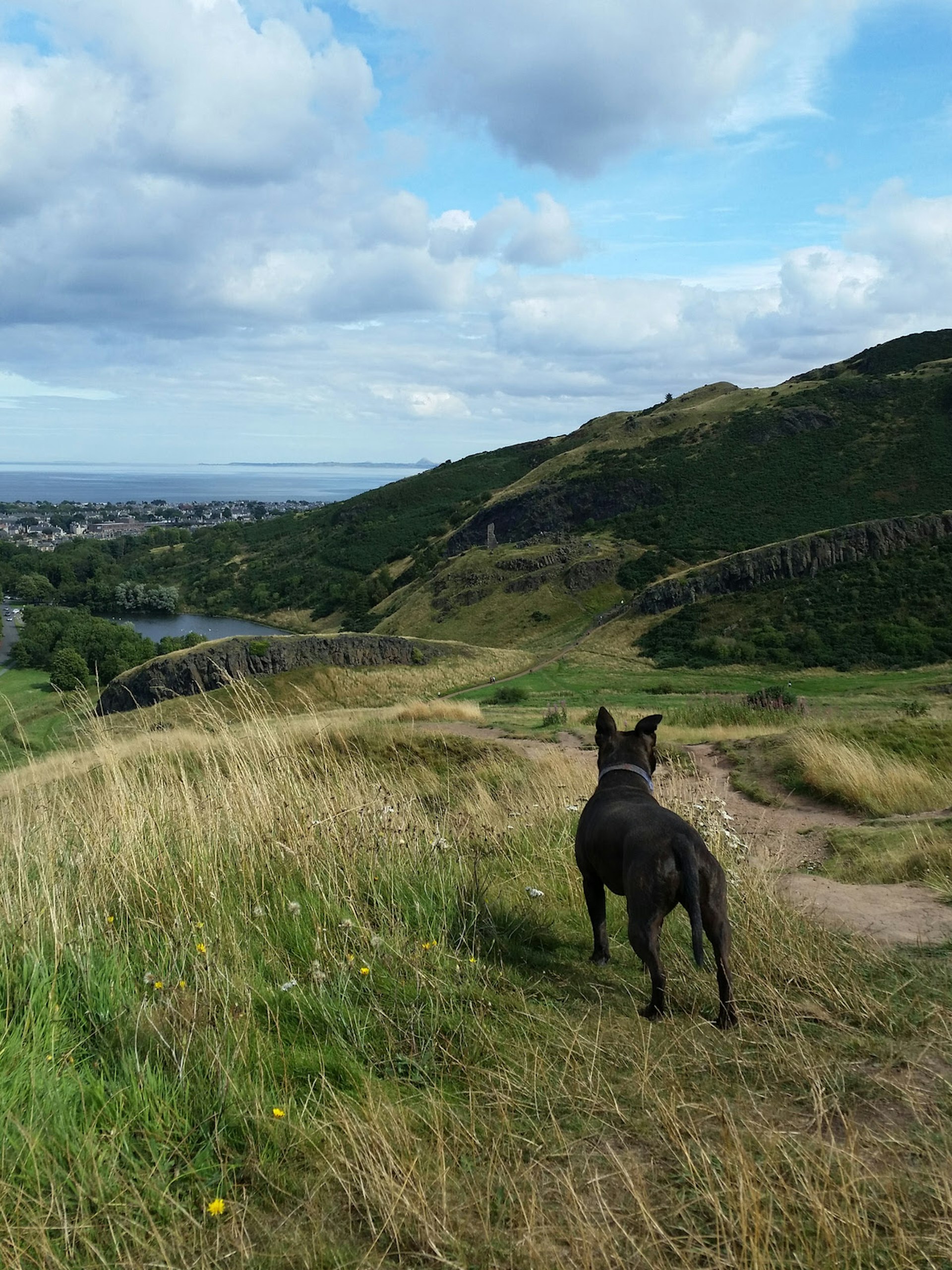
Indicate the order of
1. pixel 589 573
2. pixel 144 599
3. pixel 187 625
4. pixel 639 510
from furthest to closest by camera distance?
pixel 144 599 < pixel 187 625 < pixel 639 510 < pixel 589 573

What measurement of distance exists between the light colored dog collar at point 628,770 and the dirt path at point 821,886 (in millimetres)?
1428

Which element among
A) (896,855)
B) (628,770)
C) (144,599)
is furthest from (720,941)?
(144,599)

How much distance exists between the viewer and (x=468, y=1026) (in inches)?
142

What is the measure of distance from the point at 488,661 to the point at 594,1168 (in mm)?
39796

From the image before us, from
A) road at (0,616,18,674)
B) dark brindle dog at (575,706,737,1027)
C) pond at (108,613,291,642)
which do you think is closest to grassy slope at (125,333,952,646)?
pond at (108,613,291,642)

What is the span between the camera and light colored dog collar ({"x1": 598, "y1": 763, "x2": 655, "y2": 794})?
4.92m

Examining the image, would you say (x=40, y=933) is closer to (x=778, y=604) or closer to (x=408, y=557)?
(x=778, y=604)

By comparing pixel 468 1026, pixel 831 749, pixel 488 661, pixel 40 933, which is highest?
pixel 40 933

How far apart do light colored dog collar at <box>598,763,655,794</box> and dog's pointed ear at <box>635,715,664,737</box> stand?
20 centimetres

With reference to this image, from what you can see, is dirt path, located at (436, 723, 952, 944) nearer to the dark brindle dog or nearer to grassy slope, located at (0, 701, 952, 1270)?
grassy slope, located at (0, 701, 952, 1270)

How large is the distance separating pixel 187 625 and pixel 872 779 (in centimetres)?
11096

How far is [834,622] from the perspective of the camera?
1832 inches

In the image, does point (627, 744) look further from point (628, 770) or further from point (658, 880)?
point (658, 880)

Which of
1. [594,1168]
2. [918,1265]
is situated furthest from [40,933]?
[918,1265]
